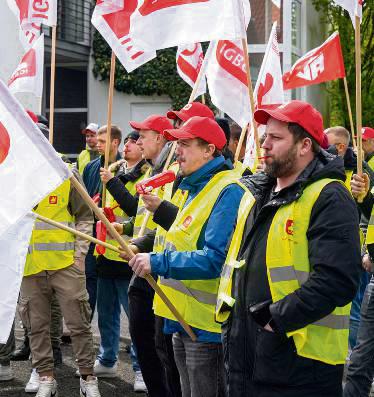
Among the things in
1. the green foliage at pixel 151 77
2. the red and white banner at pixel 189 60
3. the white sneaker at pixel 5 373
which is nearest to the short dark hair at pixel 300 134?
the red and white banner at pixel 189 60

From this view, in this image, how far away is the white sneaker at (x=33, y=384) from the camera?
7.15 m

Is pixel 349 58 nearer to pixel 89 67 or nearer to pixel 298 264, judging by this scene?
pixel 89 67

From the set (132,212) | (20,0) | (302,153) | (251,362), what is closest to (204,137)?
(302,153)

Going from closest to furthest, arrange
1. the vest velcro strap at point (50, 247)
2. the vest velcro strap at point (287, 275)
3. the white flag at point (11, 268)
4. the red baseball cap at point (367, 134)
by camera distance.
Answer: the vest velcro strap at point (287, 275)
the white flag at point (11, 268)
the vest velcro strap at point (50, 247)
the red baseball cap at point (367, 134)

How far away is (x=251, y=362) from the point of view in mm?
3938

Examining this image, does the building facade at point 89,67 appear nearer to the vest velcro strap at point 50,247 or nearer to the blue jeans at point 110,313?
the blue jeans at point 110,313

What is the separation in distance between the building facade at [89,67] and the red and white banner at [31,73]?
1107 cm

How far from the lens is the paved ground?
7.19 metres

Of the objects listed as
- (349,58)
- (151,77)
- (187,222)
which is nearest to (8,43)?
(151,77)

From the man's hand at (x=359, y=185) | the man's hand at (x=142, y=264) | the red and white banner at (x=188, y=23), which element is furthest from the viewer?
the man's hand at (x=359, y=185)

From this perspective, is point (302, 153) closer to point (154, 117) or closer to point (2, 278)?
point (2, 278)

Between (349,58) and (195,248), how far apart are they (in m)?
19.2

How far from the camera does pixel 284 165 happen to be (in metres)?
3.97

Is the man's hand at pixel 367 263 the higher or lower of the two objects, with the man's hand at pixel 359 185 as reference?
lower
